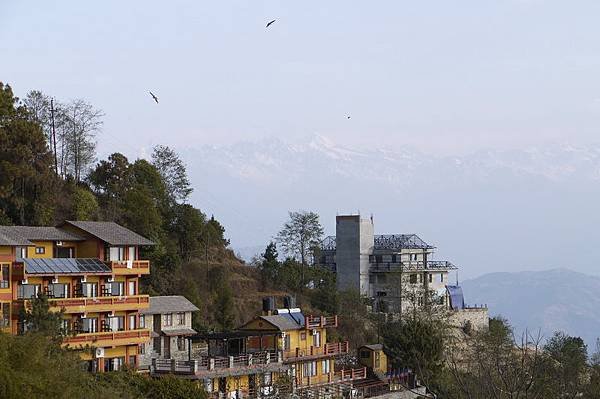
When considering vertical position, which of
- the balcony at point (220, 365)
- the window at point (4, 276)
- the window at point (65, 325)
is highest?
the window at point (4, 276)

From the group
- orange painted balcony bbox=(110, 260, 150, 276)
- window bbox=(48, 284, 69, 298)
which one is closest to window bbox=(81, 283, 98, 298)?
window bbox=(48, 284, 69, 298)

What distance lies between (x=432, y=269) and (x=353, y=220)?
23.6 feet

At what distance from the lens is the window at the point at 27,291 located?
155ft

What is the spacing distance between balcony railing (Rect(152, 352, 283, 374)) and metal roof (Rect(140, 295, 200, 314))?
3594mm

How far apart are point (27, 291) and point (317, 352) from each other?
62.2 feet

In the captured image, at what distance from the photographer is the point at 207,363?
5134cm

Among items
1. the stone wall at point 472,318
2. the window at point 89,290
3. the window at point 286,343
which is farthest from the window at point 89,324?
the stone wall at point 472,318

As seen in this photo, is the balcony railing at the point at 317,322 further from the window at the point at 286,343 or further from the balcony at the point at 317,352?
the window at the point at 286,343

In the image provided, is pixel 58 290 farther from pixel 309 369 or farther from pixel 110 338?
pixel 309 369

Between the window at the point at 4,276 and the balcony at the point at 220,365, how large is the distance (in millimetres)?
8034

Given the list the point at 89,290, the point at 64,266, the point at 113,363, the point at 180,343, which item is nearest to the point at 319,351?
the point at 180,343

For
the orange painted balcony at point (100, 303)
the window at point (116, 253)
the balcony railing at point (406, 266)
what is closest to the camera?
the orange painted balcony at point (100, 303)

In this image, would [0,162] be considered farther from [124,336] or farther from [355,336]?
[355,336]

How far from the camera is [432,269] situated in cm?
8781
